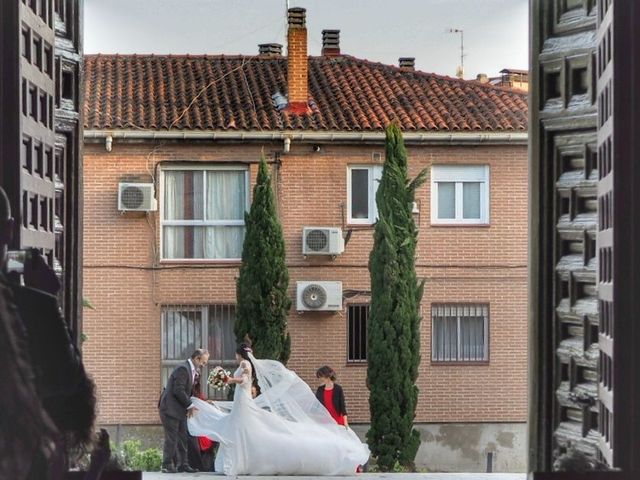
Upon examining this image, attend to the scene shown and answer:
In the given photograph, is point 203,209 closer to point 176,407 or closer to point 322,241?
point 322,241

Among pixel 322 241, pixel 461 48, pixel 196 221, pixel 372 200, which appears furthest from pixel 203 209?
pixel 461 48

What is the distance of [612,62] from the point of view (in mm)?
3652

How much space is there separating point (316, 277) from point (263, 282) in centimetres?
14

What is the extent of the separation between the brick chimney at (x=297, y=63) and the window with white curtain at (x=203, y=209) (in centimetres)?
25

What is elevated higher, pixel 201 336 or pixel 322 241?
pixel 322 241

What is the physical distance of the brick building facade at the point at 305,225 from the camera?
375cm

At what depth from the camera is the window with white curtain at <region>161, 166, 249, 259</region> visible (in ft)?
12.3

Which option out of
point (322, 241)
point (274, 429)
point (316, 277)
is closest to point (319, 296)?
point (316, 277)

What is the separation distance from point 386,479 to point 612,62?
1.26 m

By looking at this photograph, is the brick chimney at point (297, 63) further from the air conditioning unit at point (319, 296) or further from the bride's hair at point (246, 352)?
the bride's hair at point (246, 352)

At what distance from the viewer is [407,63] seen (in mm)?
3918

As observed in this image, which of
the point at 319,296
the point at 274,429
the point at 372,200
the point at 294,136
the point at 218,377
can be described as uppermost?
the point at 294,136

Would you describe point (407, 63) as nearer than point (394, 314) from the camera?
No

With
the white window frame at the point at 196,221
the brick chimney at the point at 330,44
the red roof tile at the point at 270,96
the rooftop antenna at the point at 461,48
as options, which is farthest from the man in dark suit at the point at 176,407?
the rooftop antenna at the point at 461,48
